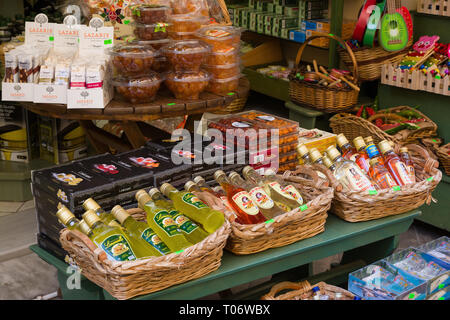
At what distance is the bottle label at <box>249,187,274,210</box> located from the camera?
2092mm

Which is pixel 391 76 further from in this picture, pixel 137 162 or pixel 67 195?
pixel 67 195

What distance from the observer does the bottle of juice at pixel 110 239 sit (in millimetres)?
1799

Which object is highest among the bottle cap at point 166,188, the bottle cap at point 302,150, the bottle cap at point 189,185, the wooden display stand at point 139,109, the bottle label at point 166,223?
the wooden display stand at point 139,109

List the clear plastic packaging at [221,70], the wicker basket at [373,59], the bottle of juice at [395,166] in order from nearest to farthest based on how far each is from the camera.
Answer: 1. the bottle of juice at [395,166]
2. the clear plastic packaging at [221,70]
3. the wicker basket at [373,59]

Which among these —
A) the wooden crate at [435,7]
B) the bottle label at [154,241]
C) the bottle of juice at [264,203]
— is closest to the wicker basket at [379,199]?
the bottle of juice at [264,203]

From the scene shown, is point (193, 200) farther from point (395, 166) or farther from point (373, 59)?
point (373, 59)

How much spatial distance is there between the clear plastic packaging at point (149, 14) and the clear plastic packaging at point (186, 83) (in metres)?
0.28

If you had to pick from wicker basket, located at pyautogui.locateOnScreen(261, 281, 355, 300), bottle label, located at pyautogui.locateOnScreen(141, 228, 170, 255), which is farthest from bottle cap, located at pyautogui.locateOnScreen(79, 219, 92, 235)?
wicker basket, located at pyautogui.locateOnScreen(261, 281, 355, 300)

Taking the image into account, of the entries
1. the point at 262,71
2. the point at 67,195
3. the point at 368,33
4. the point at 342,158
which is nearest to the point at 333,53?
the point at 368,33

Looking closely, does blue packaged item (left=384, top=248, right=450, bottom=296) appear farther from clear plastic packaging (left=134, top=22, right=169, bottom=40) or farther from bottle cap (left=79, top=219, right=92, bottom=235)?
clear plastic packaging (left=134, top=22, right=169, bottom=40)

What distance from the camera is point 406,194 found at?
234 centimetres

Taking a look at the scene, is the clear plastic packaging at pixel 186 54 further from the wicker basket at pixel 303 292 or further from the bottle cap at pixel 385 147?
the wicker basket at pixel 303 292

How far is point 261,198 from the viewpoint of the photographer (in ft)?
6.91
